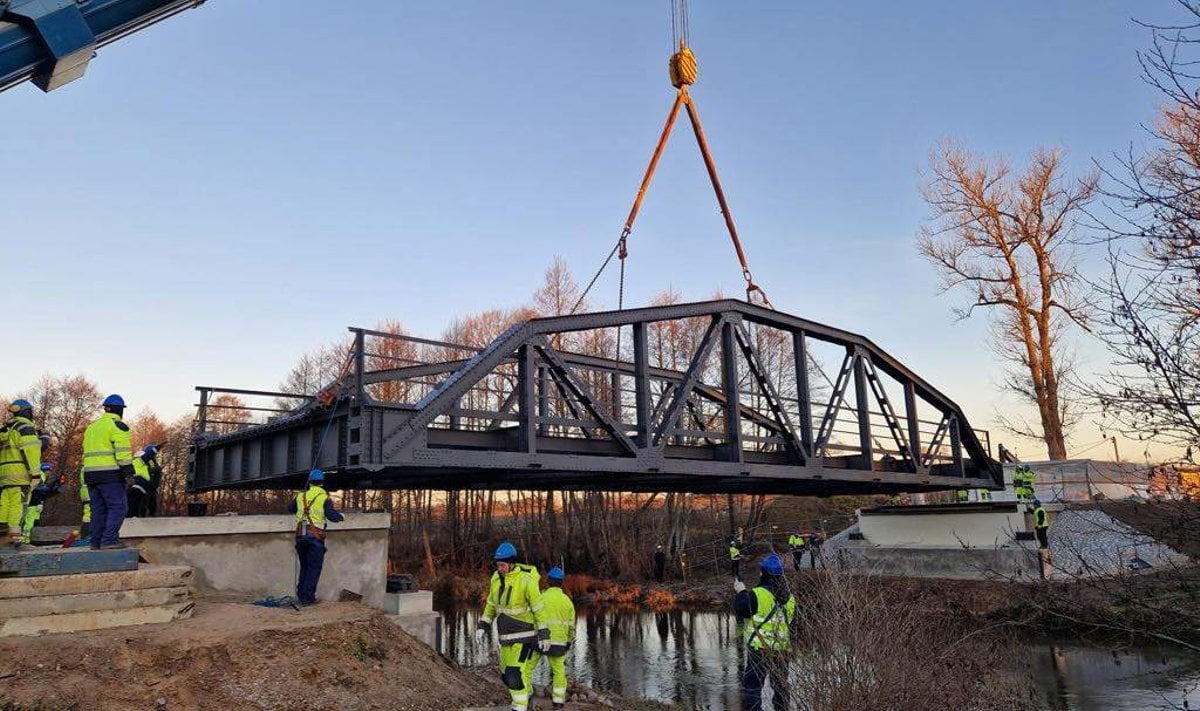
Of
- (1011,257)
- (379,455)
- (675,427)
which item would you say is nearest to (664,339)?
(1011,257)

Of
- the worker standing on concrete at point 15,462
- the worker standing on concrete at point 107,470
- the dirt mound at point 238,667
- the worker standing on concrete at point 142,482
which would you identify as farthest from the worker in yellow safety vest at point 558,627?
the worker standing on concrete at point 142,482

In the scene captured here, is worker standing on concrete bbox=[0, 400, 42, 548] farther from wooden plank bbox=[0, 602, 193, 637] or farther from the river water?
the river water

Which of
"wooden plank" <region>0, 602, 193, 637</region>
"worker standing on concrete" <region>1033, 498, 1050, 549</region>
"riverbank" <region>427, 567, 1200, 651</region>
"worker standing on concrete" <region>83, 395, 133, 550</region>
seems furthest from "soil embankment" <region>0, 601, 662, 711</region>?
"worker standing on concrete" <region>1033, 498, 1050, 549</region>

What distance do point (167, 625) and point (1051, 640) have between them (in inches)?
750

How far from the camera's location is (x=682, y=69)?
17031mm

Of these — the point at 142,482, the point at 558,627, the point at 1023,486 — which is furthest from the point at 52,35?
the point at 1023,486

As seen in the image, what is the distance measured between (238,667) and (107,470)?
10.3 feet

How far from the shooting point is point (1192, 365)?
5.37m

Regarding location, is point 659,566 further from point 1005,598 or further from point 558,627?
point 558,627

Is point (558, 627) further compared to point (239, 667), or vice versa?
point (558, 627)

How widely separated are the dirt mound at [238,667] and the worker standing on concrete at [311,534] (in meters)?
0.35

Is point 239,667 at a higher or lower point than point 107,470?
lower

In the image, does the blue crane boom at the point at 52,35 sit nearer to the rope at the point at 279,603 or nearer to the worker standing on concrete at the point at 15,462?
the worker standing on concrete at the point at 15,462

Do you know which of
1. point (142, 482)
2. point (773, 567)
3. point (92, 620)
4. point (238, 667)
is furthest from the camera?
point (142, 482)
